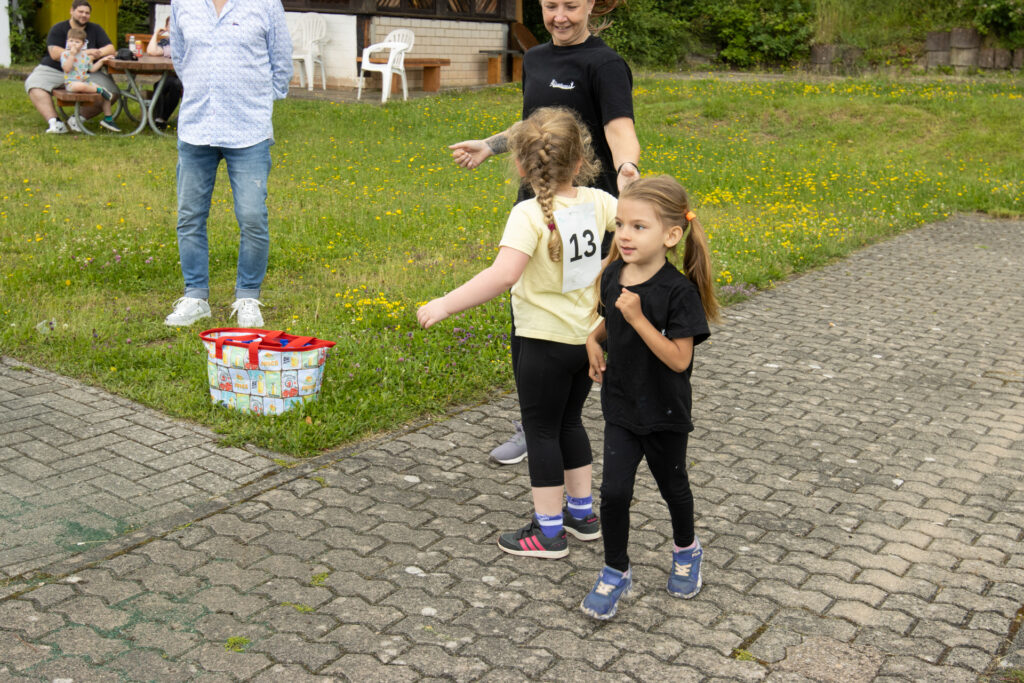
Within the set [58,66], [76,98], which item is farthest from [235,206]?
[58,66]

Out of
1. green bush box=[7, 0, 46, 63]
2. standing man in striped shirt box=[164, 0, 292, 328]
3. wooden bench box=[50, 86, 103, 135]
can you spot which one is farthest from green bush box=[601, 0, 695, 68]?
standing man in striped shirt box=[164, 0, 292, 328]

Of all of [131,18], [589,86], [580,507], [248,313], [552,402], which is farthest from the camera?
[131,18]

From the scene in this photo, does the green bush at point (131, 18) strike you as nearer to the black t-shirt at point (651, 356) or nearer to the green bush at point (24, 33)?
the green bush at point (24, 33)

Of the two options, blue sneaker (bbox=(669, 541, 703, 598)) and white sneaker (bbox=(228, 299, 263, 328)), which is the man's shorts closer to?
white sneaker (bbox=(228, 299, 263, 328))

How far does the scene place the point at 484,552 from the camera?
403cm

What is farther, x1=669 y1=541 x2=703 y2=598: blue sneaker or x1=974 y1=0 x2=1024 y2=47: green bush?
x1=974 y1=0 x2=1024 y2=47: green bush

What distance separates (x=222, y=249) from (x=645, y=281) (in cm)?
586

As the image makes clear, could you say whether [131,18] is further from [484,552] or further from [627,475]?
[627,475]

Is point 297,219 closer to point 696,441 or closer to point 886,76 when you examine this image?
point 696,441

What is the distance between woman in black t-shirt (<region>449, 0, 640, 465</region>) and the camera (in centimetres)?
428

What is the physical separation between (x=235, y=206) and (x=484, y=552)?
133 inches

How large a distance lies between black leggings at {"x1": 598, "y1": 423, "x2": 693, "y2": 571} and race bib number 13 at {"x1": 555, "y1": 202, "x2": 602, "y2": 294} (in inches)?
21.6

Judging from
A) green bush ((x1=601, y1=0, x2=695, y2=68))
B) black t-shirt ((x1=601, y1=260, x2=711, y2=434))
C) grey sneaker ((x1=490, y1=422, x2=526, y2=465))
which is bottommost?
grey sneaker ((x1=490, y1=422, x2=526, y2=465))

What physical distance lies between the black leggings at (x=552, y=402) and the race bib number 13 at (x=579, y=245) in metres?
0.23
